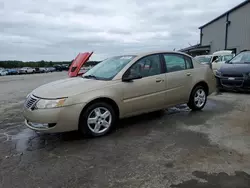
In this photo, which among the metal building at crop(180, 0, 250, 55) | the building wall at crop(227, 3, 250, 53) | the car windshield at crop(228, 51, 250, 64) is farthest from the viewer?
the metal building at crop(180, 0, 250, 55)

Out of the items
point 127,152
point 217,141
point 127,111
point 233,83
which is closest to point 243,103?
point 233,83

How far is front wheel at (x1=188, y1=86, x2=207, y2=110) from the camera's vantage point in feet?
19.0

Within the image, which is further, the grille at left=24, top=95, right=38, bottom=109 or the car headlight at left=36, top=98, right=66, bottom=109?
the grille at left=24, top=95, right=38, bottom=109

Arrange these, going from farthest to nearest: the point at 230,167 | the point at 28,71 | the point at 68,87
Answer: the point at 28,71
the point at 68,87
the point at 230,167

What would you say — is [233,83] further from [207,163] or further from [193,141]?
[207,163]

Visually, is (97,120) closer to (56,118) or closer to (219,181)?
(56,118)

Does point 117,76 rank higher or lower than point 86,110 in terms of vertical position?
higher

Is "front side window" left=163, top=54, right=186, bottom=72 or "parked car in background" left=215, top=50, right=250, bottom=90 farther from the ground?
"front side window" left=163, top=54, right=186, bottom=72

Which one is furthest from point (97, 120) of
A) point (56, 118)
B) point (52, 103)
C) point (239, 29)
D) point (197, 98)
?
point (239, 29)

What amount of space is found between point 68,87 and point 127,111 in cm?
123

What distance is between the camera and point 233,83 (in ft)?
28.1

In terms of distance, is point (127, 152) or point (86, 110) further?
point (86, 110)

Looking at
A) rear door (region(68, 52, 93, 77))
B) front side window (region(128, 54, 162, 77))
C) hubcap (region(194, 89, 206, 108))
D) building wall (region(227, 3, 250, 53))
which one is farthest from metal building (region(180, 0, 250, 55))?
front side window (region(128, 54, 162, 77))

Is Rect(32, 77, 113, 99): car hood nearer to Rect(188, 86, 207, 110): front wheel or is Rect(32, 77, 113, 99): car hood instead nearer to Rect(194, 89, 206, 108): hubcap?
Rect(188, 86, 207, 110): front wheel
